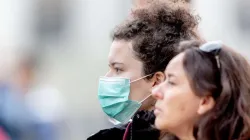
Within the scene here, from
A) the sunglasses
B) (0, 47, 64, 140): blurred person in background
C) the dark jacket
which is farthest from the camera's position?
(0, 47, 64, 140): blurred person in background

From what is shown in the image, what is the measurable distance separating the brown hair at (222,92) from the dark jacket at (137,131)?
71cm

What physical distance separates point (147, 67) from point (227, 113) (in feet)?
2.70

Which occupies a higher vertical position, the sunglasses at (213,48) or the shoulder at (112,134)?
the sunglasses at (213,48)

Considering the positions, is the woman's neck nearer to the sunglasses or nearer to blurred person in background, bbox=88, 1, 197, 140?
the sunglasses

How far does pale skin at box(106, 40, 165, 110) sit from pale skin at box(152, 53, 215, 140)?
2.03ft

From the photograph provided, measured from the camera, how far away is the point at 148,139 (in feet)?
12.7

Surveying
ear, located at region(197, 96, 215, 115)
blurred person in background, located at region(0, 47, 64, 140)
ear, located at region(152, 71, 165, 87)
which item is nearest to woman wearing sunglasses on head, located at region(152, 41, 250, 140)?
ear, located at region(197, 96, 215, 115)

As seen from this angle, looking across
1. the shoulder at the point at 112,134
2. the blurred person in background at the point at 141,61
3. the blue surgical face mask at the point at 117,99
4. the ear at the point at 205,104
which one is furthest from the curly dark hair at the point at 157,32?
the ear at the point at 205,104

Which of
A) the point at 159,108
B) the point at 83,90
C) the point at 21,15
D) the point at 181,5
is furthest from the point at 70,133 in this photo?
the point at 159,108

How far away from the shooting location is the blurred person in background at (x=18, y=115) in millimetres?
8172

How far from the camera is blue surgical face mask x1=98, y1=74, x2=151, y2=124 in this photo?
393 centimetres

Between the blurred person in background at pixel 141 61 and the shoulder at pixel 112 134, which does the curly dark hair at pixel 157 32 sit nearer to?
the blurred person in background at pixel 141 61

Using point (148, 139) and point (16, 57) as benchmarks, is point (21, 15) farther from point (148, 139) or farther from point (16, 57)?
point (148, 139)

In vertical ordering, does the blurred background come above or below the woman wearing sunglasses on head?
below
